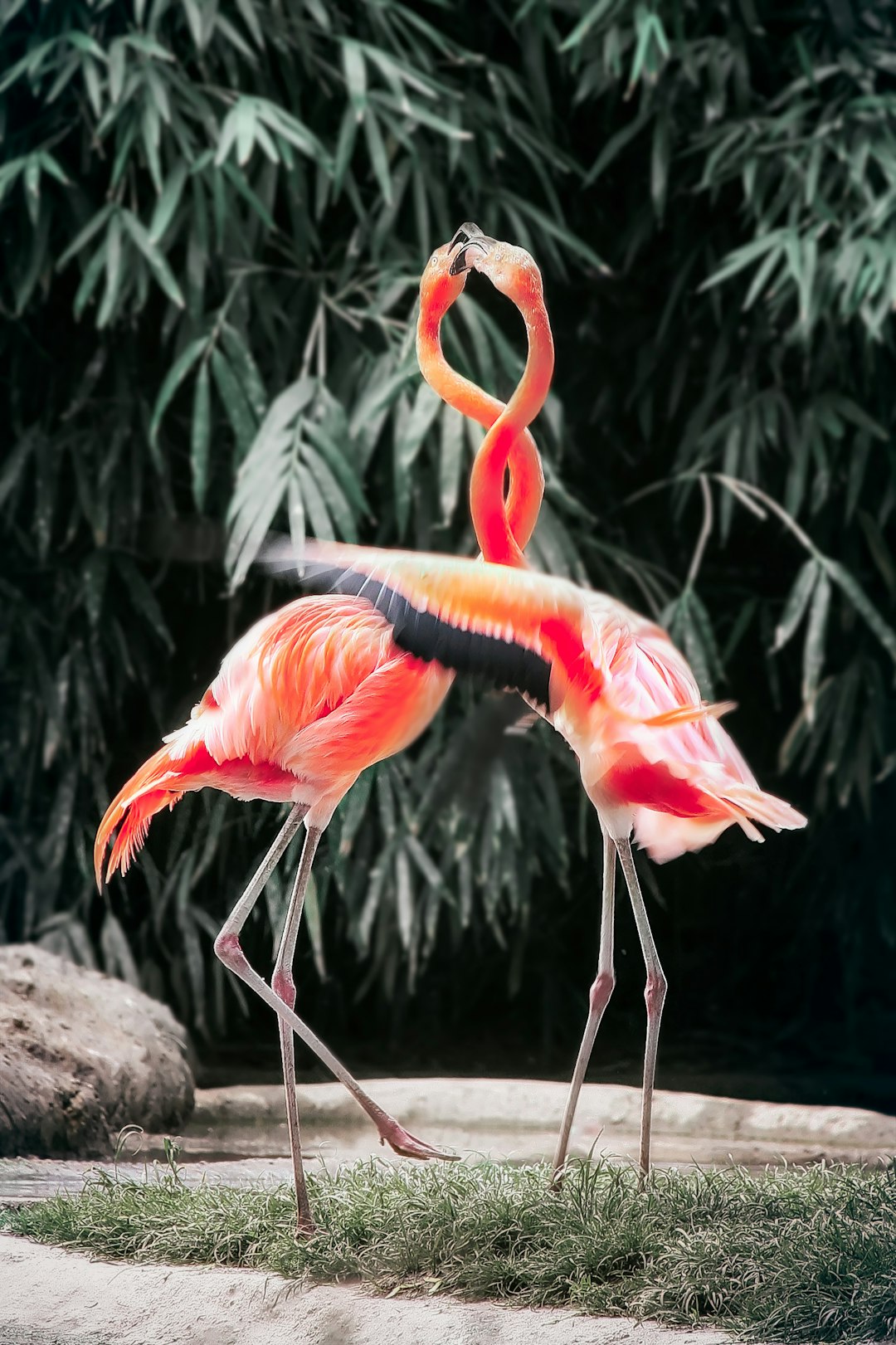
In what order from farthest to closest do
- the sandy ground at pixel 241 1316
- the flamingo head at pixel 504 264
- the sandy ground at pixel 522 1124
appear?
the sandy ground at pixel 522 1124 < the flamingo head at pixel 504 264 < the sandy ground at pixel 241 1316

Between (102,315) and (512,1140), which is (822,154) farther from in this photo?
(512,1140)

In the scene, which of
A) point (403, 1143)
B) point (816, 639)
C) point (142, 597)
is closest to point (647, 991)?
point (403, 1143)

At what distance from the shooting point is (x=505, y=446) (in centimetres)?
249

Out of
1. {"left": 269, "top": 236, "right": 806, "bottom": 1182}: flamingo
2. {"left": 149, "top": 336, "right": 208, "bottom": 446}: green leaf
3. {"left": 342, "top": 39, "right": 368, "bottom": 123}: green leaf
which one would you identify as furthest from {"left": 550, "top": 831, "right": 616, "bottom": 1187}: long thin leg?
{"left": 342, "top": 39, "right": 368, "bottom": 123}: green leaf

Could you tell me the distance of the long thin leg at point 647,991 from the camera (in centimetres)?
250

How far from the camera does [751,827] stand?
224 cm

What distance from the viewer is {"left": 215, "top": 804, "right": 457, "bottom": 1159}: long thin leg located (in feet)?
7.73

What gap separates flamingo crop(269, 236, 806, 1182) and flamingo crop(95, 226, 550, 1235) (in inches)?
3.8

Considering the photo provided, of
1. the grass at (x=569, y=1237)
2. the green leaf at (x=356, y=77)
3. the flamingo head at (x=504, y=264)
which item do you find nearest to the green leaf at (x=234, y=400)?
the green leaf at (x=356, y=77)

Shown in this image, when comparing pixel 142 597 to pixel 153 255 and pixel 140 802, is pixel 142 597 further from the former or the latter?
pixel 140 802

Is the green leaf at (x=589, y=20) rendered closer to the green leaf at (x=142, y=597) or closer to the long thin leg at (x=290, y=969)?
the green leaf at (x=142, y=597)

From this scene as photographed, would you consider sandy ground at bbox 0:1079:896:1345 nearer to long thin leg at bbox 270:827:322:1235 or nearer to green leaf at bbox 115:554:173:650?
long thin leg at bbox 270:827:322:1235

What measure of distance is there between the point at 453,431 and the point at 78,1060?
166cm

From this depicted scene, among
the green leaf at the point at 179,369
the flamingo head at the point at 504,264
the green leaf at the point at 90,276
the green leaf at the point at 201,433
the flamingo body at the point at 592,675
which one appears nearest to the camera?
the flamingo body at the point at 592,675
